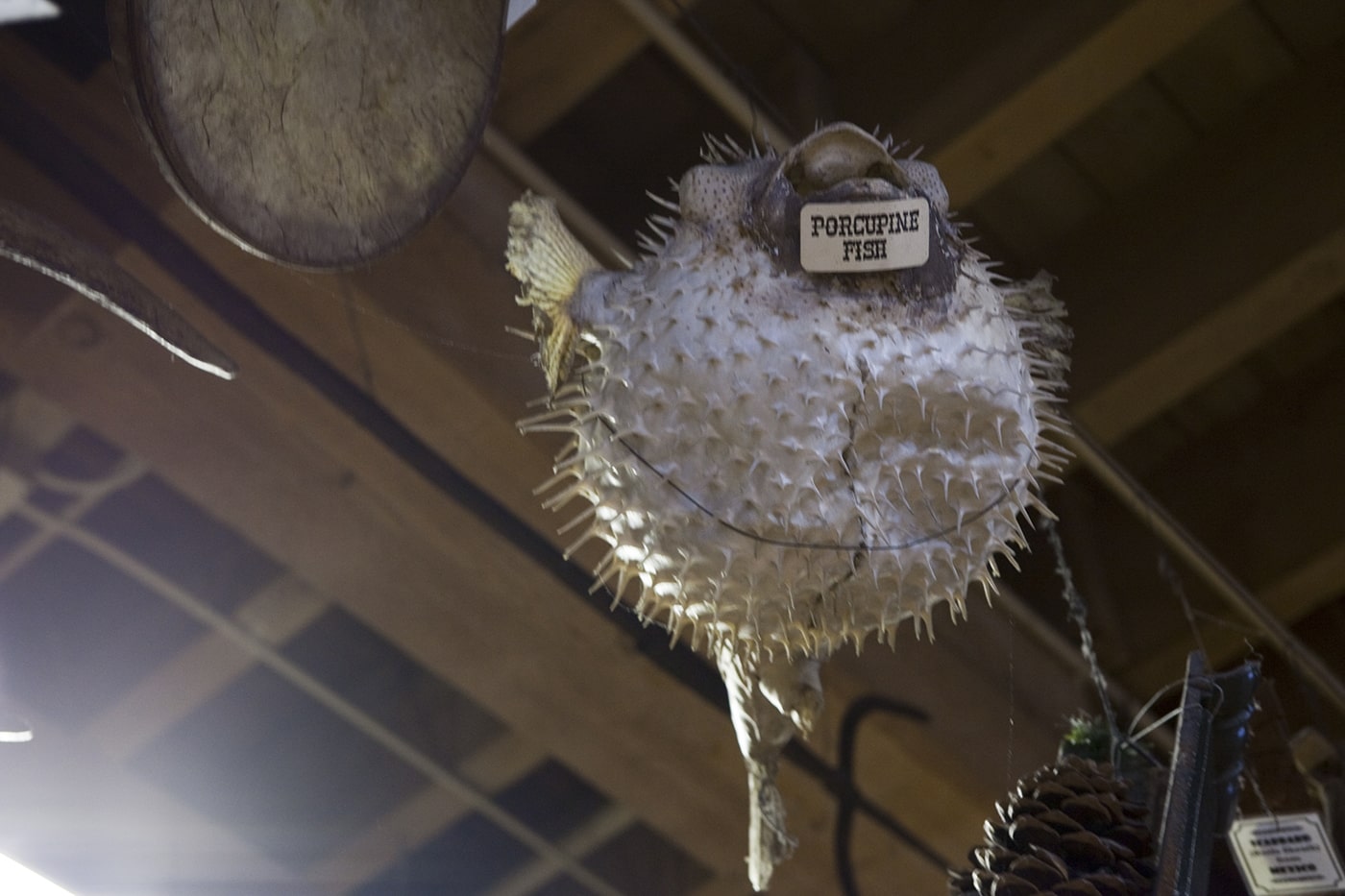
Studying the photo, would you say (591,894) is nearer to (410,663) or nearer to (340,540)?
(410,663)

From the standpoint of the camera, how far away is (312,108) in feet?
3.66

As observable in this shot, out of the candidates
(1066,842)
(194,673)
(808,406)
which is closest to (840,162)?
(808,406)

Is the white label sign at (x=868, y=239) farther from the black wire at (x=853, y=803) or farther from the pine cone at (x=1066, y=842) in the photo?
the black wire at (x=853, y=803)

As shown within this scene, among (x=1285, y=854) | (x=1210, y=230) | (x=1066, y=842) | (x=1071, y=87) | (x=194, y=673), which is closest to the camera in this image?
(x=1066, y=842)

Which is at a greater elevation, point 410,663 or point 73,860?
point 410,663

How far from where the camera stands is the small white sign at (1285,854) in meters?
1.58

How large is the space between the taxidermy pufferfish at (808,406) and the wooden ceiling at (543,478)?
1.84 feet

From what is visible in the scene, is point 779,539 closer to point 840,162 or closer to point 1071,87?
point 840,162

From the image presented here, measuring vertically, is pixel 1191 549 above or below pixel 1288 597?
below

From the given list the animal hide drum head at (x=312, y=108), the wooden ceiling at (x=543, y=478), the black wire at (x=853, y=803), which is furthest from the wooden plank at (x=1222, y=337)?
the animal hide drum head at (x=312, y=108)

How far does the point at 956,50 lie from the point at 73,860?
5.05 ft

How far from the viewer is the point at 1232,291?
1.92 meters

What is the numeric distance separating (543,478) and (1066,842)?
2.76 ft

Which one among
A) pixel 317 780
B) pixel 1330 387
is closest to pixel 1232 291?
pixel 1330 387
